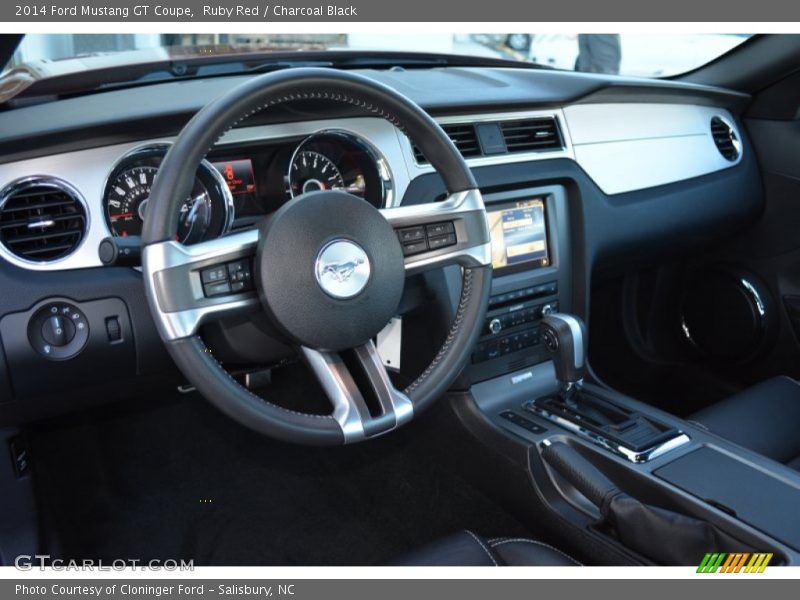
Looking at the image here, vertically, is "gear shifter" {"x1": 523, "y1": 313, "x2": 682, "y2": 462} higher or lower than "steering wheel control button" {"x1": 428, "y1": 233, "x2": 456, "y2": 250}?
lower

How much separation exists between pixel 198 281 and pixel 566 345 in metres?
0.97

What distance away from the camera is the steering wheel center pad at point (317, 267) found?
122 centimetres

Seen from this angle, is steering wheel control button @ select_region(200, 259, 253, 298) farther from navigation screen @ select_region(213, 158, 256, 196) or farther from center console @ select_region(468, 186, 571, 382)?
center console @ select_region(468, 186, 571, 382)

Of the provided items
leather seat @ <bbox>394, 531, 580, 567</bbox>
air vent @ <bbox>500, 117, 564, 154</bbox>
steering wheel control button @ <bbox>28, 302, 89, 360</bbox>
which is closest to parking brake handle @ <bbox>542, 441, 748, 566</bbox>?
leather seat @ <bbox>394, 531, 580, 567</bbox>

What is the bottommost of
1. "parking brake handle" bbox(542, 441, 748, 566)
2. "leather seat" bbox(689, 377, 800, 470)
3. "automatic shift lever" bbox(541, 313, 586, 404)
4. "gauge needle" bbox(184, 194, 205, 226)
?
"leather seat" bbox(689, 377, 800, 470)

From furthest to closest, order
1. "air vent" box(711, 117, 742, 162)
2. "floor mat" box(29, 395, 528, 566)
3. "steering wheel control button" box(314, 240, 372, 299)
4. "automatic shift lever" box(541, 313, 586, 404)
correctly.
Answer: "air vent" box(711, 117, 742, 162)
"floor mat" box(29, 395, 528, 566)
"automatic shift lever" box(541, 313, 586, 404)
"steering wheel control button" box(314, 240, 372, 299)

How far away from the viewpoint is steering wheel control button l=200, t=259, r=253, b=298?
119cm

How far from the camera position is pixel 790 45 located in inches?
92.9

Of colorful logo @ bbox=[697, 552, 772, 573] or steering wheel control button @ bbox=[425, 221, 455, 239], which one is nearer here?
colorful logo @ bbox=[697, 552, 772, 573]

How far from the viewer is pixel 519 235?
6.42 feet

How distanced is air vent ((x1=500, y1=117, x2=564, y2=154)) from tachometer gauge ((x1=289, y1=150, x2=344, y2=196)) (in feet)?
1.63

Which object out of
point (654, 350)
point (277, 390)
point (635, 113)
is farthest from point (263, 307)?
point (654, 350)

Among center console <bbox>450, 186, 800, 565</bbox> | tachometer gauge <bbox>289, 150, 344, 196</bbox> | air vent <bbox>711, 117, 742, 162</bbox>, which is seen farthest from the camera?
air vent <bbox>711, 117, 742, 162</bbox>

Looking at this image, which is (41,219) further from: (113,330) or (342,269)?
(342,269)
